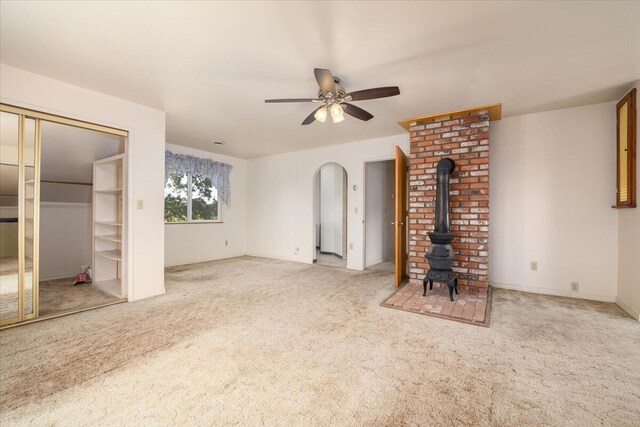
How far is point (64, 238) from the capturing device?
3.97m

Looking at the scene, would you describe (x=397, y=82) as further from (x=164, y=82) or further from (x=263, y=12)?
(x=164, y=82)

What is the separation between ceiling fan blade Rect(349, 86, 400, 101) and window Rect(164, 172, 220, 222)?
4.25m

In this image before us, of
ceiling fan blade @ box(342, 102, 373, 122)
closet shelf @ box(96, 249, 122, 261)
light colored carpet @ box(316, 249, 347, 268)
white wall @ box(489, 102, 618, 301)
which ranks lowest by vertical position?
light colored carpet @ box(316, 249, 347, 268)

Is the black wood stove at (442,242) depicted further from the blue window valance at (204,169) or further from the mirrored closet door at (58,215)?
the blue window valance at (204,169)

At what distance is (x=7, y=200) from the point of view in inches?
99.5

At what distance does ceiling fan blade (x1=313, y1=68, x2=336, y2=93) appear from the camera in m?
2.02

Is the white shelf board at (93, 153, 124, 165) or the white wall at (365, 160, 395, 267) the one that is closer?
the white shelf board at (93, 153, 124, 165)

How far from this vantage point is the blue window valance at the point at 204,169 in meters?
5.12

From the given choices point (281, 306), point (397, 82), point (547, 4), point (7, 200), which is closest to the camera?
point (547, 4)

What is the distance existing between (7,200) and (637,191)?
6.14 meters

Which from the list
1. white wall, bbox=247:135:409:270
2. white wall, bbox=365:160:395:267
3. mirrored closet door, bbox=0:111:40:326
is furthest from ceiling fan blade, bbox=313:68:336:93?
white wall, bbox=365:160:395:267

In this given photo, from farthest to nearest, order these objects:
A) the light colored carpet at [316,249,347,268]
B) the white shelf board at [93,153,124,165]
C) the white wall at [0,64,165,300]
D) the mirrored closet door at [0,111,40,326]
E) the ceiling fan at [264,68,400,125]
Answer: the light colored carpet at [316,249,347,268] → the white shelf board at [93,153,124,165] → the white wall at [0,64,165,300] → the mirrored closet door at [0,111,40,326] → the ceiling fan at [264,68,400,125]

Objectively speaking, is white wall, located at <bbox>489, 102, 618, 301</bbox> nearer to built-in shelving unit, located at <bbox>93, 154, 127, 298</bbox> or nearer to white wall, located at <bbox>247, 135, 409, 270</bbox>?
white wall, located at <bbox>247, 135, 409, 270</bbox>

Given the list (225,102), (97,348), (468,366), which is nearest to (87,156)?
(225,102)
